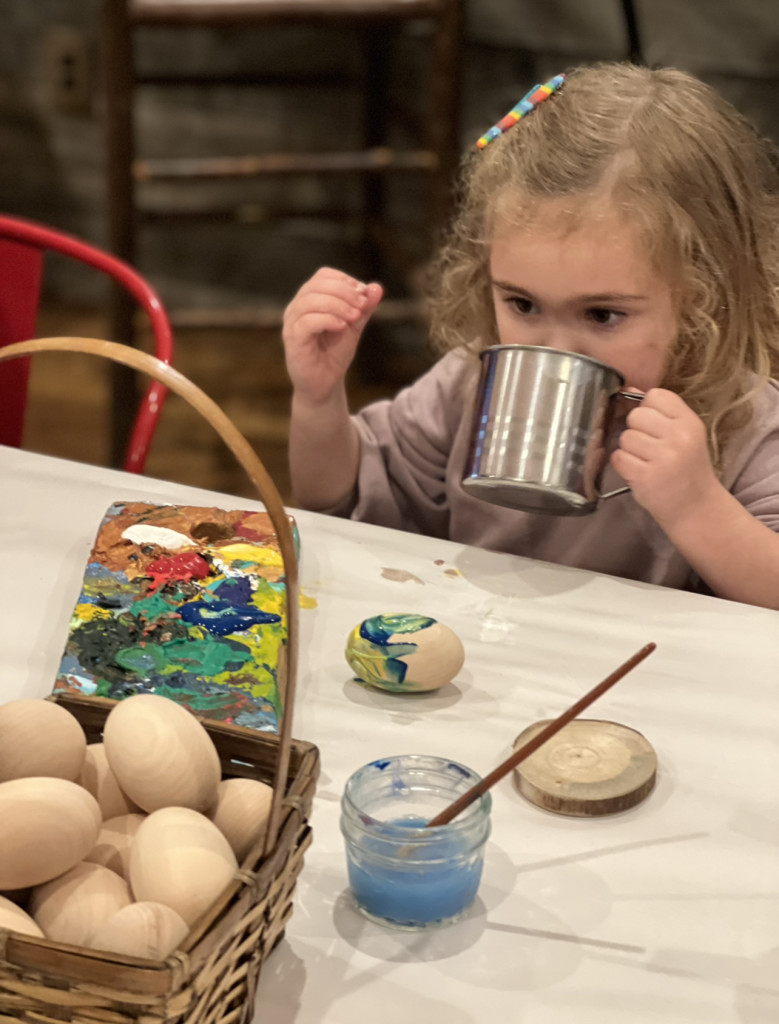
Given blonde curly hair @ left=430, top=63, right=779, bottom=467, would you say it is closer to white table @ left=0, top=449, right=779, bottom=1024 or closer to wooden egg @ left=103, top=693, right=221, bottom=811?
white table @ left=0, top=449, right=779, bottom=1024

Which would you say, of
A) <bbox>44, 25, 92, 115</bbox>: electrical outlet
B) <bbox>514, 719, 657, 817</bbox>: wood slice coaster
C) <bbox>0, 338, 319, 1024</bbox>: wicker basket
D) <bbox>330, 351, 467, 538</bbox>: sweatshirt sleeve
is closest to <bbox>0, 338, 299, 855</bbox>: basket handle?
<bbox>0, 338, 319, 1024</bbox>: wicker basket

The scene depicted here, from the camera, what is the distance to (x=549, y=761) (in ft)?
2.46

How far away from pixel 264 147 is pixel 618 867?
2.70m

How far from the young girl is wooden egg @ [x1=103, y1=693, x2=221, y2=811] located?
1.68 ft

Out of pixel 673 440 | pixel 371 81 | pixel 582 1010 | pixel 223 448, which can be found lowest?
pixel 223 448

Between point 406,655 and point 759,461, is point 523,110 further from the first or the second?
point 406,655

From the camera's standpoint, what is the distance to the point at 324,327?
1.13 metres

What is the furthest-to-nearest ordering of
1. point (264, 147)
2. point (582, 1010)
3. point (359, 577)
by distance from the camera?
1. point (264, 147)
2. point (359, 577)
3. point (582, 1010)

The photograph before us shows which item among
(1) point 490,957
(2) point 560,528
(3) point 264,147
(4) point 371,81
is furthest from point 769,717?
(3) point 264,147

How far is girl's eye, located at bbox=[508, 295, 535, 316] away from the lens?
111 centimetres

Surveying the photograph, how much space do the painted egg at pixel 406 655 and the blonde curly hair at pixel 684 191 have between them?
42 cm

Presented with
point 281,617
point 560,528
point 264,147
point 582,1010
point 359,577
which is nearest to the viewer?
point 582,1010

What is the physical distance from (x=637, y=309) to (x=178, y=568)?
458 mm

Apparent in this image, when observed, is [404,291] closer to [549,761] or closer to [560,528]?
[560,528]
